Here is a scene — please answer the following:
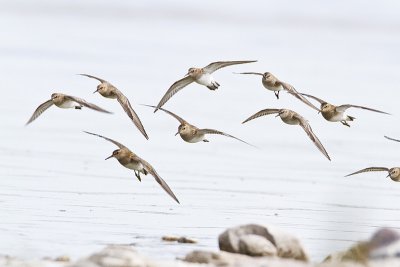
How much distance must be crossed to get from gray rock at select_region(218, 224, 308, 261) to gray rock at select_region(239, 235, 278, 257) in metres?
0.04

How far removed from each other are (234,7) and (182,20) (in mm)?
5560

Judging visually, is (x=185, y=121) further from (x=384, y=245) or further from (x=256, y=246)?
(x=384, y=245)

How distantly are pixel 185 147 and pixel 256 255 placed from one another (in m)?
7.19

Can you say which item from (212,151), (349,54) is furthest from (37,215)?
(349,54)

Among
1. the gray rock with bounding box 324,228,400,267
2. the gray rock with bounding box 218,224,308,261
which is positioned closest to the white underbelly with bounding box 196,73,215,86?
the gray rock with bounding box 218,224,308,261

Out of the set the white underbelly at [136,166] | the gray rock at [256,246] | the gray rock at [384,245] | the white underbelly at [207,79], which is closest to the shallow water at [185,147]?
the gray rock at [384,245]

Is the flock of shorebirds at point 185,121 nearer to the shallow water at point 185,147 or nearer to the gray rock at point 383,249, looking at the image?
the shallow water at point 185,147

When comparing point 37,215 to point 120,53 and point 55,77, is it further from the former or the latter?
point 120,53

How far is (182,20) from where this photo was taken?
4278cm

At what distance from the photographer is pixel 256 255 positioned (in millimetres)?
11328

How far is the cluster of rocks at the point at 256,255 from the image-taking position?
10188 mm

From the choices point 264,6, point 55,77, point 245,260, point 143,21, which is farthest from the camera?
point 264,6

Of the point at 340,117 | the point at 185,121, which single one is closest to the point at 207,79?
the point at 185,121

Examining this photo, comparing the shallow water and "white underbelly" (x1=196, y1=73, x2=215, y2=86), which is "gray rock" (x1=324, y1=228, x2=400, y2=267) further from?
"white underbelly" (x1=196, y1=73, x2=215, y2=86)
